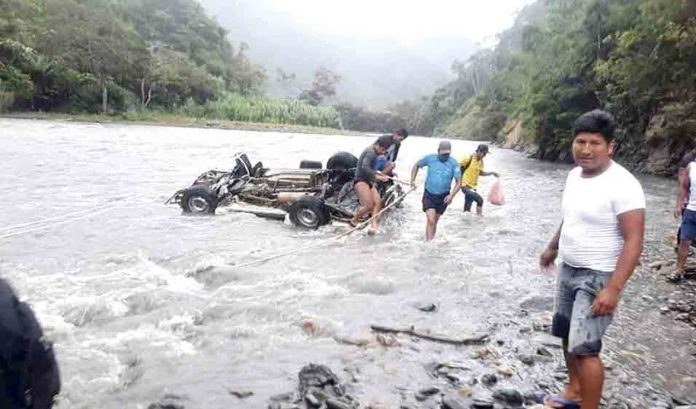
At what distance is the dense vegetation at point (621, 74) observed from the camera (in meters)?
23.5

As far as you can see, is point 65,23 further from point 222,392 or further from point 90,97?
point 222,392

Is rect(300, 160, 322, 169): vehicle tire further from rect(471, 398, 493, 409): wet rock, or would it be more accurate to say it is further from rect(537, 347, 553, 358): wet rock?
rect(471, 398, 493, 409): wet rock

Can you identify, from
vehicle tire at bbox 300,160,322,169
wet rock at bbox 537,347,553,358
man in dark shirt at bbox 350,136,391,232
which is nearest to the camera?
wet rock at bbox 537,347,553,358

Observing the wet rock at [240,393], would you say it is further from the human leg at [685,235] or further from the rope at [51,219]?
the rope at [51,219]

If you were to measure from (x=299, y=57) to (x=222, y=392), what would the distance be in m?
202

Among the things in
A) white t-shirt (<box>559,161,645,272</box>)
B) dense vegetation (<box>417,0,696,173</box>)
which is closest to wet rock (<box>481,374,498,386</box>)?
white t-shirt (<box>559,161,645,272</box>)

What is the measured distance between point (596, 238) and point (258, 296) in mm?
3994

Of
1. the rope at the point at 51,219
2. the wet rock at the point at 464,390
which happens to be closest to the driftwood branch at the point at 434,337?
the wet rock at the point at 464,390

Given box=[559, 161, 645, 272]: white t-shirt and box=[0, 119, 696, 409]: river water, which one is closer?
box=[559, 161, 645, 272]: white t-shirt

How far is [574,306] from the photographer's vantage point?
3.42 meters

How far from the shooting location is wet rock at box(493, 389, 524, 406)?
158 inches

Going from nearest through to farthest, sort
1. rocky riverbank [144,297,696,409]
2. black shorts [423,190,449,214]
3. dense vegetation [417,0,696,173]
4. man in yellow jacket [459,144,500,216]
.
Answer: rocky riverbank [144,297,696,409] → black shorts [423,190,449,214] → man in yellow jacket [459,144,500,216] → dense vegetation [417,0,696,173]

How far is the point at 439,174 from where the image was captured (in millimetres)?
9047

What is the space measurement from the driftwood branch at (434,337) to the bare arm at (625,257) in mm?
2057
